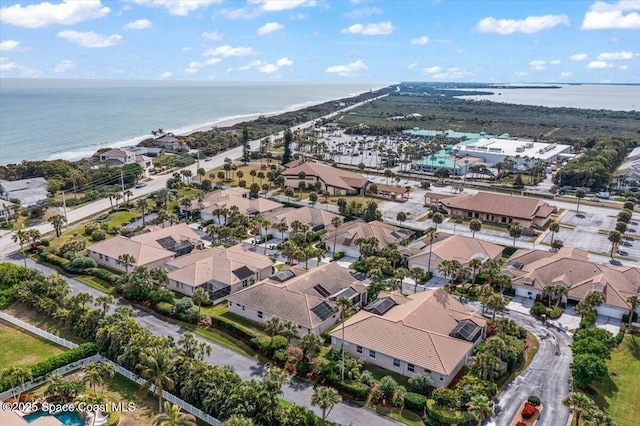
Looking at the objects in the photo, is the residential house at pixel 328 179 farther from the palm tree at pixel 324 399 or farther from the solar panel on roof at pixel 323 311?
the palm tree at pixel 324 399

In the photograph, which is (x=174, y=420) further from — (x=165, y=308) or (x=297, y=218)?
(x=297, y=218)

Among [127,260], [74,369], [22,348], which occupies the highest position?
[127,260]

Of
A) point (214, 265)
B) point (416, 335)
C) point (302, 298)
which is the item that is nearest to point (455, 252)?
point (416, 335)

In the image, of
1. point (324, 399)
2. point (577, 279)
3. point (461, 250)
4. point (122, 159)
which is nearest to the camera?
point (324, 399)

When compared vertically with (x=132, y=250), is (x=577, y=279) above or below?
below

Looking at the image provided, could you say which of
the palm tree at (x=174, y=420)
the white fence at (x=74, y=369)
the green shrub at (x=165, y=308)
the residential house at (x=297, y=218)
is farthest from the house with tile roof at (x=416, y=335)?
the residential house at (x=297, y=218)

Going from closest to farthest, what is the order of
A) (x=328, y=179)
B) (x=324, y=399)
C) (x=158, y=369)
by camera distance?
1. (x=324, y=399)
2. (x=158, y=369)
3. (x=328, y=179)

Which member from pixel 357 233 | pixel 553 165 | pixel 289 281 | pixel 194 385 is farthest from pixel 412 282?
pixel 553 165
